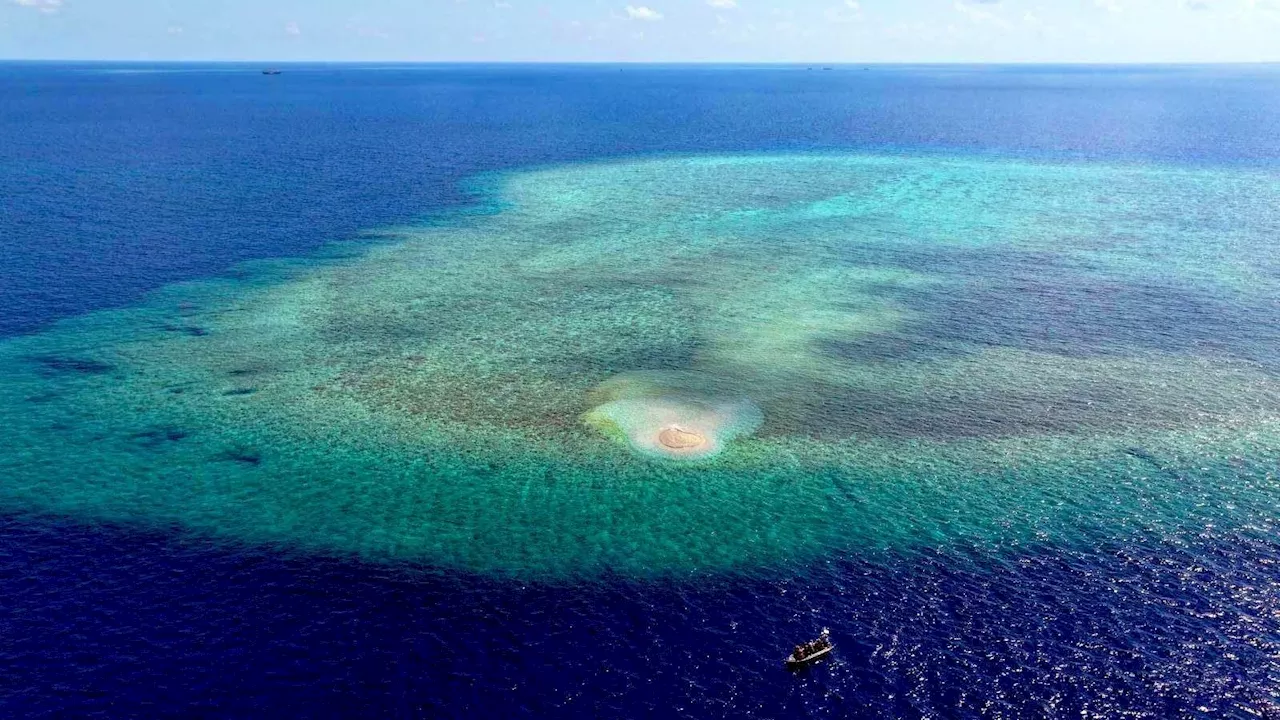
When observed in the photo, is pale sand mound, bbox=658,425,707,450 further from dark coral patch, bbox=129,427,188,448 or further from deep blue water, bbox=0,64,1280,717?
dark coral patch, bbox=129,427,188,448

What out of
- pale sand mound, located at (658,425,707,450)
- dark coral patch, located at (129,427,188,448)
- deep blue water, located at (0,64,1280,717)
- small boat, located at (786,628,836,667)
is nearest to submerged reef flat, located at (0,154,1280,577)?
dark coral patch, located at (129,427,188,448)

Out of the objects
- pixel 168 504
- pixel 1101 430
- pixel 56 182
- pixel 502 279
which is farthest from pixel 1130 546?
pixel 56 182

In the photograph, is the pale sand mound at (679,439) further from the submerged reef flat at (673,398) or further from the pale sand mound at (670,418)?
the submerged reef flat at (673,398)

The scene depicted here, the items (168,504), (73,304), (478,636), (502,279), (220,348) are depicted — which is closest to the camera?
(478,636)

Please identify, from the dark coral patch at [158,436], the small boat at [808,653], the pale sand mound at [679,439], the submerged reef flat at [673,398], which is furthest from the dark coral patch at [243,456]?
the small boat at [808,653]

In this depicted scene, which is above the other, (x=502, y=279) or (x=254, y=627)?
(x=502, y=279)

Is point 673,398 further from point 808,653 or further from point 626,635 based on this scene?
point 808,653

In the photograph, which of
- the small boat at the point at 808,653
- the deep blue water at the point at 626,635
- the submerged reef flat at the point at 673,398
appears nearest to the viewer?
the deep blue water at the point at 626,635

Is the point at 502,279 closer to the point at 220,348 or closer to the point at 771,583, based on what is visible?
the point at 220,348
